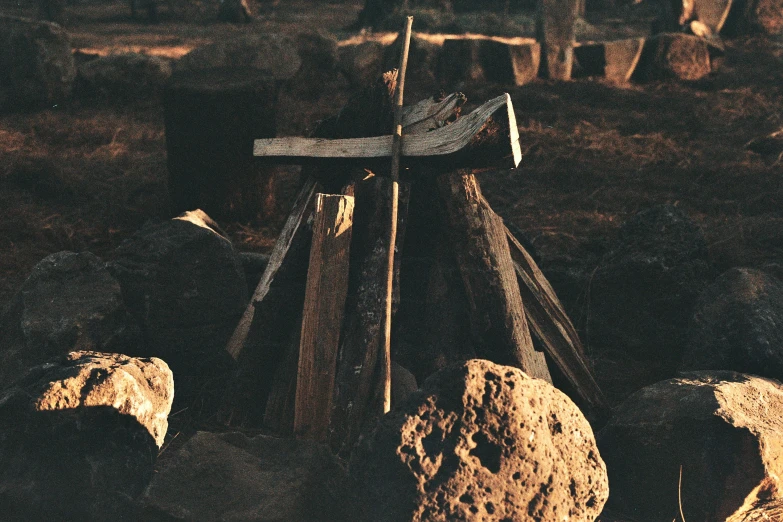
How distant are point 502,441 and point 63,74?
8.51 metres

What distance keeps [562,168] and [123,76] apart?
5051mm

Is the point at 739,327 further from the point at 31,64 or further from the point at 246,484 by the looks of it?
the point at 31,64

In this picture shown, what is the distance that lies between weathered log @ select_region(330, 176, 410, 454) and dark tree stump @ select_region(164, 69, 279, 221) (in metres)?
2.66

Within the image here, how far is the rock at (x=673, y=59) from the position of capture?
11.5 meters

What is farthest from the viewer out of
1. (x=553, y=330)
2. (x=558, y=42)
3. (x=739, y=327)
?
(x=558, y=42)

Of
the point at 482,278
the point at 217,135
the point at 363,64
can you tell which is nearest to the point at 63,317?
the point at 482,278

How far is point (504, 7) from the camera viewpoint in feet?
58.3

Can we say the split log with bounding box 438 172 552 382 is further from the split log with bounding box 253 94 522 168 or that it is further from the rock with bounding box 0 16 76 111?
the rock with bounding box 0 16 76 111

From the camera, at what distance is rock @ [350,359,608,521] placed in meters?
2.70

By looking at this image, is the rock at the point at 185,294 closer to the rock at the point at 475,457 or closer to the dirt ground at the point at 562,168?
the dirt ground at the point at 562,168

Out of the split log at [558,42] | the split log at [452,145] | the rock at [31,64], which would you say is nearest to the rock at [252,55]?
the rock at [31,64]

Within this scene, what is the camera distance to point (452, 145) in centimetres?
360

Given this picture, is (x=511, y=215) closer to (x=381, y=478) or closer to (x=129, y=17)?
(x=381, y=478)

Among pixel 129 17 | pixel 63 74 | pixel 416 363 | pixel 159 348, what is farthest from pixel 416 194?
pixel 129 17
